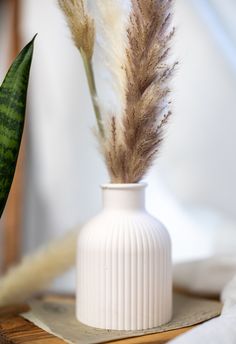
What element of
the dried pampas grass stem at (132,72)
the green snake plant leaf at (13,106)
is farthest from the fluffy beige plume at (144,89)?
the green snake plant leaf at (13,106)

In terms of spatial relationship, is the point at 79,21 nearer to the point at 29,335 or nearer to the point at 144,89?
the point at 144,89

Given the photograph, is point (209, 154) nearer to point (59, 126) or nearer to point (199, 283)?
point (199, 283)

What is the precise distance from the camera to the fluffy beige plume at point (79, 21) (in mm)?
591

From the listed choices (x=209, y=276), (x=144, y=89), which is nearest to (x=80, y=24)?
(x=144, y=89)

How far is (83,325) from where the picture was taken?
613mm

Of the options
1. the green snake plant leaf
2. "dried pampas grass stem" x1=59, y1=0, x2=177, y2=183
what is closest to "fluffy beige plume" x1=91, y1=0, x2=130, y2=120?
"dried pampas grass stem" x1=59, y1=0, x2=177, y2=183

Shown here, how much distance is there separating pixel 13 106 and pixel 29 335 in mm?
293

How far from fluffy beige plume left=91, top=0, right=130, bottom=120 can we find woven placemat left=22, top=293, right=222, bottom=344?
28cm

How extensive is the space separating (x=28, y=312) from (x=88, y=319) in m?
0.12

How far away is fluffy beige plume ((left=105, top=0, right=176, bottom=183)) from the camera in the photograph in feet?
1.85

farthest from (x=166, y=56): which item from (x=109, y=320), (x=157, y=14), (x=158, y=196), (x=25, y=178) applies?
(x=25, y=178)

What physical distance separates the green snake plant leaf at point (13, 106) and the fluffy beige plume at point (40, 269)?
0.75 ft

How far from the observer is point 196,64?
95 centimetres

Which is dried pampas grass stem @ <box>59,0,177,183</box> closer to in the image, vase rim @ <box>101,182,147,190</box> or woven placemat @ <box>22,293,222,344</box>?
vase rim @ <box>101,182,147,190</box>
